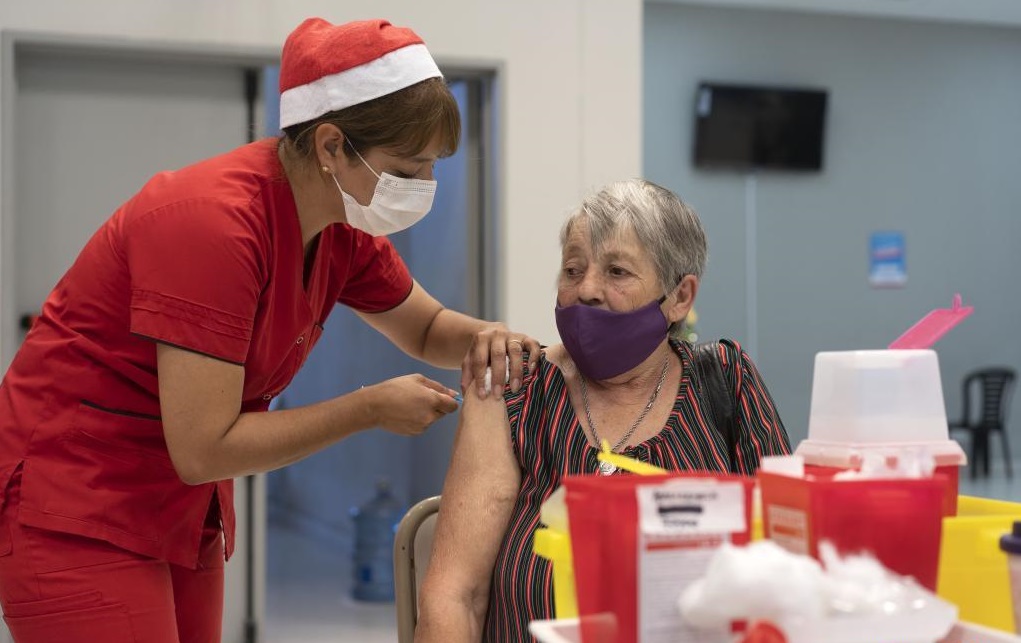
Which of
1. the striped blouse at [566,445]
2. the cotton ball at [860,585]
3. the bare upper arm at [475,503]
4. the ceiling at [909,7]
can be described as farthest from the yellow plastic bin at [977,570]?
the ceiling at [909,7]

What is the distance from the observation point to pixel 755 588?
79 cm

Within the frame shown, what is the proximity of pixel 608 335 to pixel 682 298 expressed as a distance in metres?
0.18

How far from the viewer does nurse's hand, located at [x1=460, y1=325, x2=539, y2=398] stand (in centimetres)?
166

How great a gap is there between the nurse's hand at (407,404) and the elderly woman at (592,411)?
60 mm

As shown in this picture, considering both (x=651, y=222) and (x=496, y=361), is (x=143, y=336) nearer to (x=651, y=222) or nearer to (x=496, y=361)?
(x=496, y=361)

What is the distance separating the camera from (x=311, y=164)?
5.53ft

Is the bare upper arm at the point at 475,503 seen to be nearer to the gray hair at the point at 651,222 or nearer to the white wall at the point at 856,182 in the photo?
the gray hair at the point at 651,222

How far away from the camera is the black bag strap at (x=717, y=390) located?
1.71 metres

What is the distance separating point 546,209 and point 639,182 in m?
2.13

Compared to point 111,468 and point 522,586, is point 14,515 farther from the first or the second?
Answer: point 522,586

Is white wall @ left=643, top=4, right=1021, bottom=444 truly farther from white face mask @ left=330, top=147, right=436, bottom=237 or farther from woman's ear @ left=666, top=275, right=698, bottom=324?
white face mask @ left=330, top=147, right=436, bottom=237

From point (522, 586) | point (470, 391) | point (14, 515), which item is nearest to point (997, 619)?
point (522, 586)

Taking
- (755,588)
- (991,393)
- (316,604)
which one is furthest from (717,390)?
(991,393)

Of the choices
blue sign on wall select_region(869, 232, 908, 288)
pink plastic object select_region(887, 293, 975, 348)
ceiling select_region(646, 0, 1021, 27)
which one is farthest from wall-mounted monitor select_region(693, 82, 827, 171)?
pink plastic object select_region(887, 293, 975, 348)
